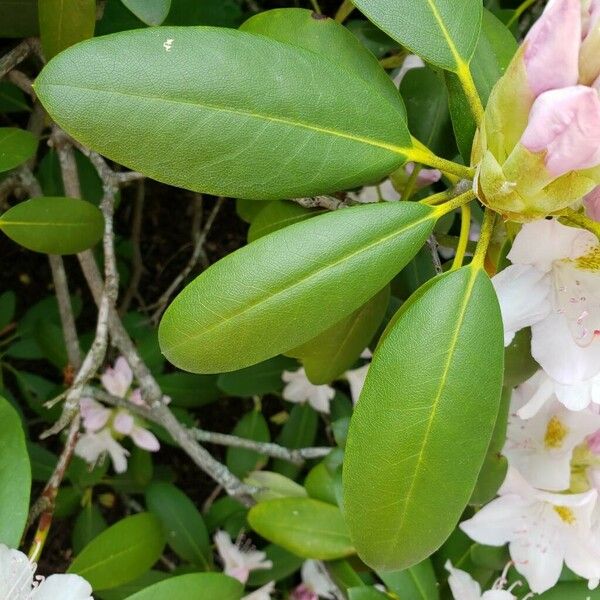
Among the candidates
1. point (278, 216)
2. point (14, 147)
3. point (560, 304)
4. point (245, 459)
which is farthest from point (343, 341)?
point (245, 459)

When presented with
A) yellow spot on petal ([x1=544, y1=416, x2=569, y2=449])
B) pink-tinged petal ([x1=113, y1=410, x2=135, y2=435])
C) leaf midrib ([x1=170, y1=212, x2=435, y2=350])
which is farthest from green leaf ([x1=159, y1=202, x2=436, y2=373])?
pink-tinged petal ([x1=113, y1=410, x2=135, y2=435])

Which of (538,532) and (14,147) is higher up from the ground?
(14,147)

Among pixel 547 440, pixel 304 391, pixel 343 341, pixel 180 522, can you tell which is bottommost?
pixel 180 522

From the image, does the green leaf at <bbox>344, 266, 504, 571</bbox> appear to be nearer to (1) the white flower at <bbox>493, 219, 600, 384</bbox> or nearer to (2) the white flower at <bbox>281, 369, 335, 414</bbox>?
(1) the white flower at <bbox>493, 219, 600, 384</bbox>

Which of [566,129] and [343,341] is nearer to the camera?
[566,129]

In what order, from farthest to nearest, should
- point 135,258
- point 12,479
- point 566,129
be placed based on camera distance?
point 135,258
point 12,479
point 566,129

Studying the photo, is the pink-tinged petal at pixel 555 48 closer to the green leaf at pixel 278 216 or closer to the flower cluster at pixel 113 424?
the green leaf at pixel 278 216

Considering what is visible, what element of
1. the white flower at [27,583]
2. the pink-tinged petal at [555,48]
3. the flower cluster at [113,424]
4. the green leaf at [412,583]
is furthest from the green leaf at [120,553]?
the pink-tinged petal at [555,48]

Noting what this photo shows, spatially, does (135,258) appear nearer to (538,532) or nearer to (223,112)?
(538,532)

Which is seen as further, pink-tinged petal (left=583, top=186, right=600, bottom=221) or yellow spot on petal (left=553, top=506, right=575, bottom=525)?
yellow spot on petal (left=553, top=506, right=575, bottom=525)
